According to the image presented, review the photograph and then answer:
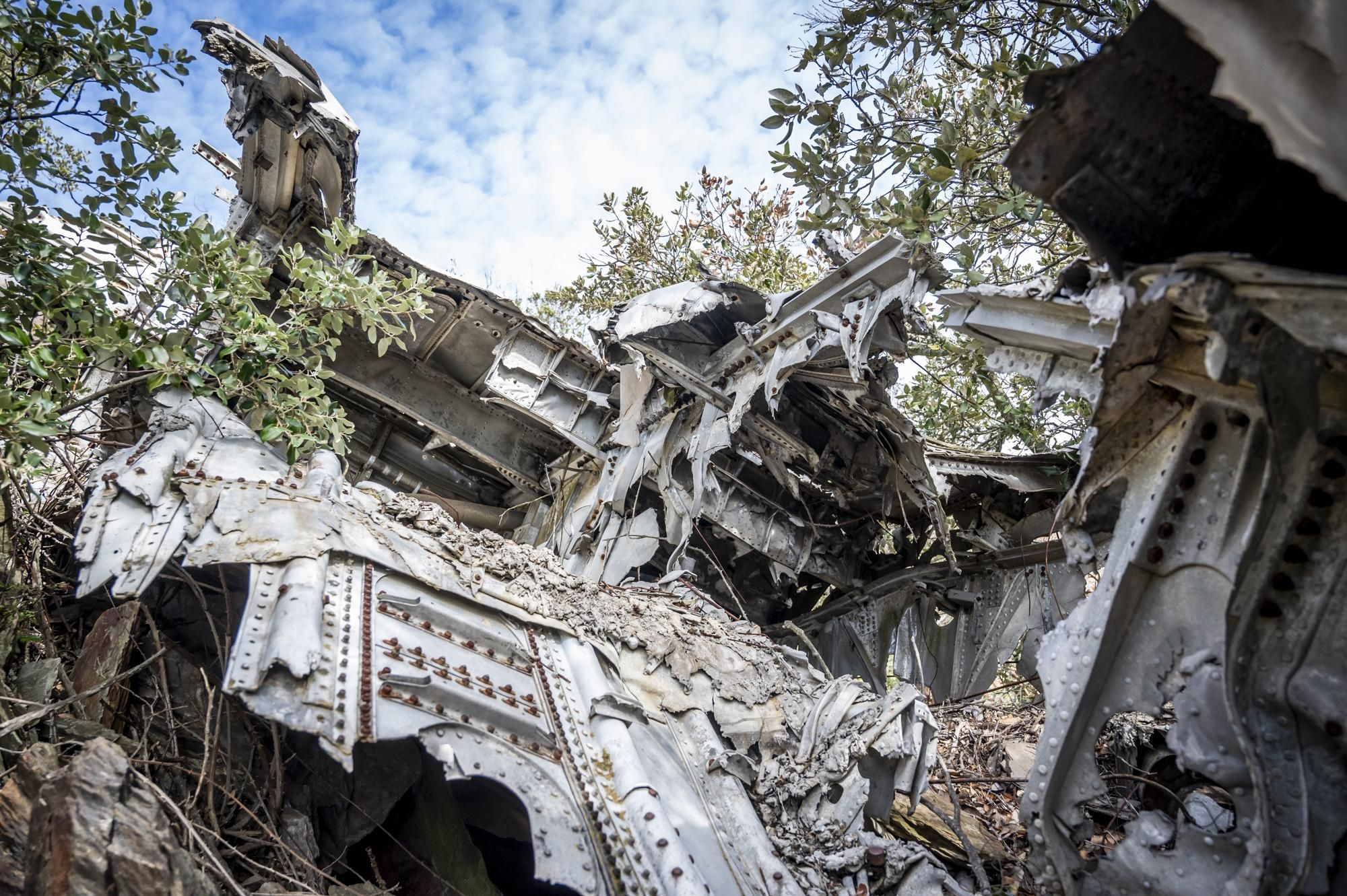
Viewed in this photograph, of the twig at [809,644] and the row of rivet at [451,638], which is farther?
the twig at [809,644]

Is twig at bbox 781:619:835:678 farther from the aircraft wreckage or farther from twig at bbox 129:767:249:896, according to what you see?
twig at bbox 129:767:249:896

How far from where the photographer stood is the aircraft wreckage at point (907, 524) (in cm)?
298

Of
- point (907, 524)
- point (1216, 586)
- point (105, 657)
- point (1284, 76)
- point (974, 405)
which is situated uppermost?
point (974, 405)

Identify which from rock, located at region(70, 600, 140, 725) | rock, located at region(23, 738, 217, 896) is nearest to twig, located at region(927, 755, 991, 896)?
rock, located at region(23, 738, 217, 896)

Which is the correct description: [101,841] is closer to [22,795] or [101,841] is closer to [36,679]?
[22,795]

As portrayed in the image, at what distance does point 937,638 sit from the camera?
984 cm

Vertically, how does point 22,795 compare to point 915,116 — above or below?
below

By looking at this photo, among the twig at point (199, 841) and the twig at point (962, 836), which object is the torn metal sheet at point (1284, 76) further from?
the twig at point (199, 841)

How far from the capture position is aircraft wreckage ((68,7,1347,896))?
2979 mm

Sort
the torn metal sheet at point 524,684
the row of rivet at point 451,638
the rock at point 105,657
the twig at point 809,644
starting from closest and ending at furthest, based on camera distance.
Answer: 1. the torn metal sheet at point 524,684
2. the rock at point 105,657
3. the row of rivet at point 451,638
4. the twig at point 809,644

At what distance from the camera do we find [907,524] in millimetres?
9164

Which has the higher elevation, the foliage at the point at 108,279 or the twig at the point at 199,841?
the foliage at the point at 108,279

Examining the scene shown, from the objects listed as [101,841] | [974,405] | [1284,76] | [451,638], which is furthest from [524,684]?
[974,405]

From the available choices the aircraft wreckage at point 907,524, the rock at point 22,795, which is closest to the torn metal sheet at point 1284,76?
the aircraft wreckage at point 907,524
